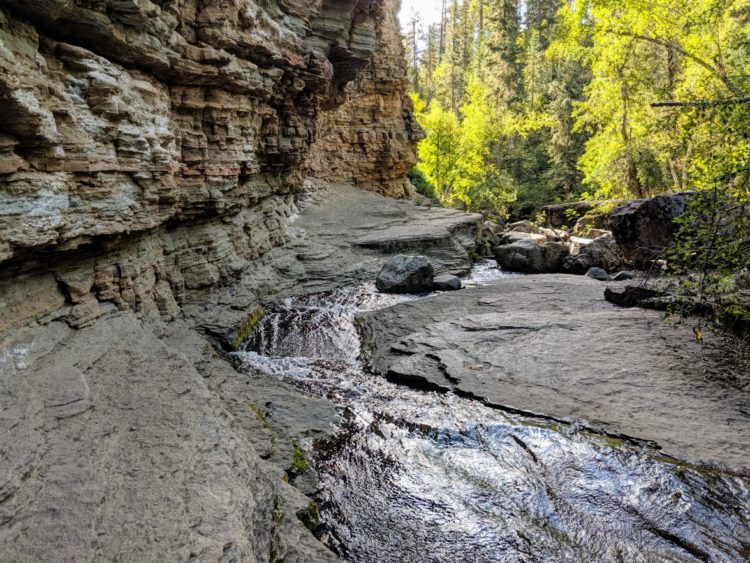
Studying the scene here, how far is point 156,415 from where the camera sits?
5.11 meters

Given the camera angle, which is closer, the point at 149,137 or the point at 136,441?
the point at 136,441

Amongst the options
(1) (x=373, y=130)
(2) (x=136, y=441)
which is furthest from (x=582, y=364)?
(1) (x=373, y=130)

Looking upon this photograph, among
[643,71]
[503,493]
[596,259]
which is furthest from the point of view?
[643,71]

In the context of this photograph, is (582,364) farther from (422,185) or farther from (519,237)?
(422,185)

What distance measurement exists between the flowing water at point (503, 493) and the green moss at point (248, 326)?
376cm

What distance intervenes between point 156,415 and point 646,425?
250 inches

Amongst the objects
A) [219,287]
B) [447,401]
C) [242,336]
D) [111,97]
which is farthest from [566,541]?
[219,287]

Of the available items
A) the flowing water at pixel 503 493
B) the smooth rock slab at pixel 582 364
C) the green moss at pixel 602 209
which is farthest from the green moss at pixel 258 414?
the green moss at pixel 602 209

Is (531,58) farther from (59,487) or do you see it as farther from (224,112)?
(59,487)

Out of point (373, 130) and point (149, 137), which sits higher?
point (373, 130)

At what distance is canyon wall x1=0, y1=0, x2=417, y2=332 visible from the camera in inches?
245

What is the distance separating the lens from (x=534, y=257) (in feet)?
56.1

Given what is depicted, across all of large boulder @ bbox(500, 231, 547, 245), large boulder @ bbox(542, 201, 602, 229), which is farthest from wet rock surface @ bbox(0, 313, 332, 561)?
large boulder @ bbox(542, 201, 602, 229)

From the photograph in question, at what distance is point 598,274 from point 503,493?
1165 centimetres
